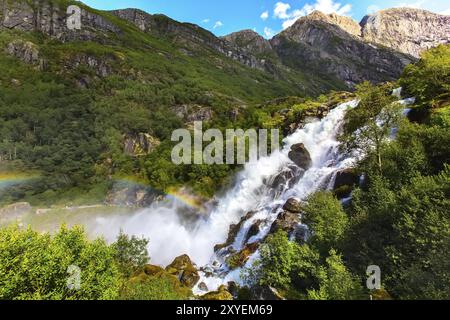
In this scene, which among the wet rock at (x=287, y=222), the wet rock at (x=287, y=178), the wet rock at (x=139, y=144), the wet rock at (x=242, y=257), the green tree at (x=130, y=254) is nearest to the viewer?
the wet rock at (x=287, y=222)

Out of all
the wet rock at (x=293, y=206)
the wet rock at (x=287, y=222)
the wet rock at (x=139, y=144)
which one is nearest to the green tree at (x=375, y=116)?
the wet rock at (x=293, y=206)

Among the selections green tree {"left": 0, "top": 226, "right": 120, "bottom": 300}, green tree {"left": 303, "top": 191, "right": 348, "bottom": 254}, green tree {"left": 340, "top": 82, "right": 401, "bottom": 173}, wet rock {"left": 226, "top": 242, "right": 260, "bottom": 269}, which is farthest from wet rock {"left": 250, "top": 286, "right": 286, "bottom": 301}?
green tree {"left": 340, "top": 82, "right": 401, "bottom": 173}

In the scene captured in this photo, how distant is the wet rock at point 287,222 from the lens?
4438cm

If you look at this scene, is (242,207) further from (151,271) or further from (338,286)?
(338,286)

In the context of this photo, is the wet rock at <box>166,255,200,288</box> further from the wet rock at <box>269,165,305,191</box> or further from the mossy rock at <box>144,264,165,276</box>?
the wet rock at <box>269,165,305,191</box>

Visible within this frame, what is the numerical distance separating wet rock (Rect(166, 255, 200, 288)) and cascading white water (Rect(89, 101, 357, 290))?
201 inches

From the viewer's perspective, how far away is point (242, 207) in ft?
258

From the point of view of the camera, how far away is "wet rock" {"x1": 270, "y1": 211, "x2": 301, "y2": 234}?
44375mm

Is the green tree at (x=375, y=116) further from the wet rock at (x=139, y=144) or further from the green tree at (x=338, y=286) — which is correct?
the wet rock at (x=139, y=144)

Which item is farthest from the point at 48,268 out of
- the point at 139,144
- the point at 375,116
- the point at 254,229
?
the point at 139,144

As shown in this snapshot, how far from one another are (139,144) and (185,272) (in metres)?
107

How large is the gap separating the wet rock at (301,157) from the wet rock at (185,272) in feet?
112

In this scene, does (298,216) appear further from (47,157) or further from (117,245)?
(47,157)

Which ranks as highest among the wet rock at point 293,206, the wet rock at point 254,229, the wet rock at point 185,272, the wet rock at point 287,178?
the wet rock at point 287,178
